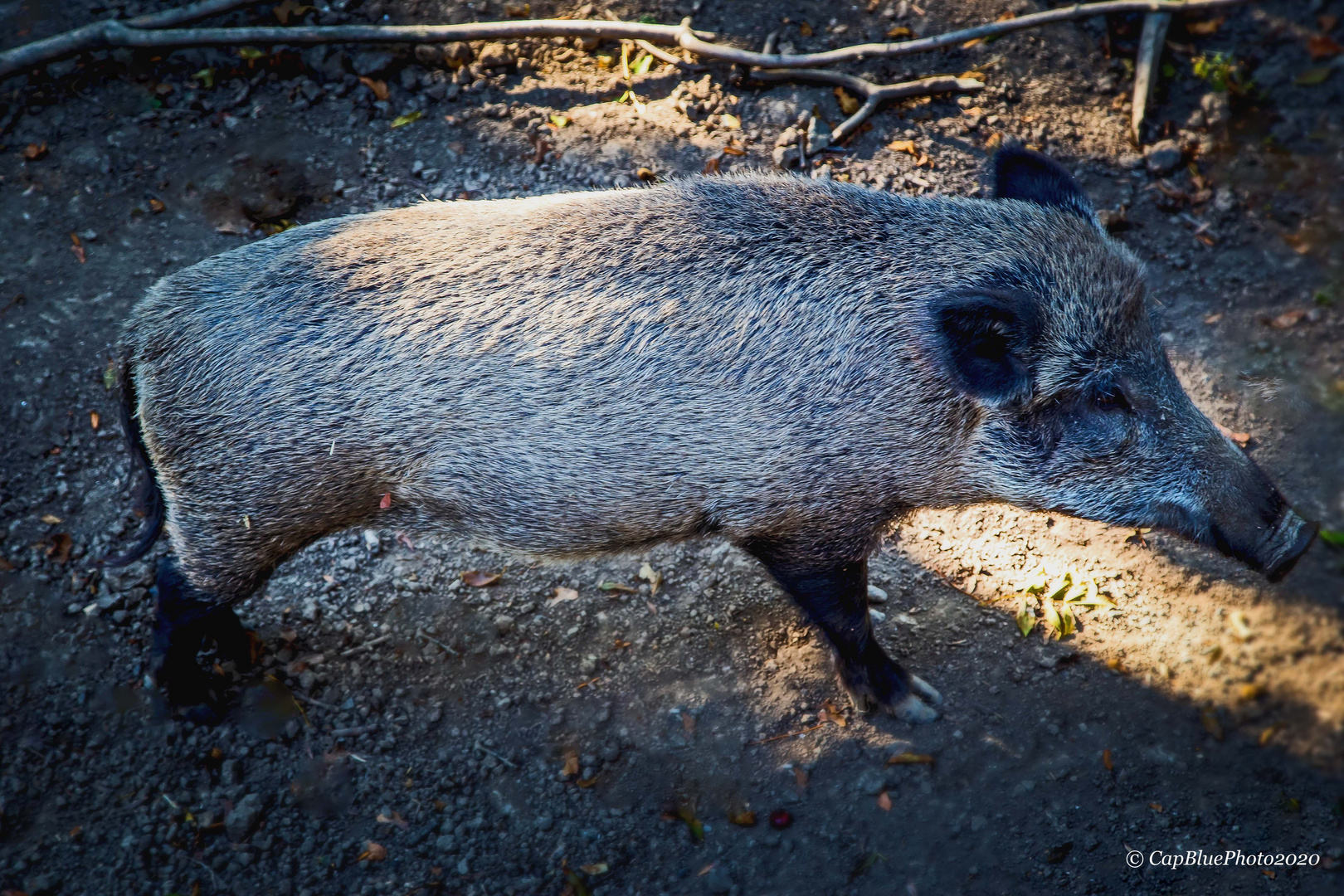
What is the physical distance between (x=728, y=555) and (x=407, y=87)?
3.31 m

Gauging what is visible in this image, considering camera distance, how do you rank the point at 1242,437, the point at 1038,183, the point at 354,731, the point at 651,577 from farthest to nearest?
1. the point at 1242,437
2. the point at 651,577
3. the point at 354,731
4. the point at 1038,183

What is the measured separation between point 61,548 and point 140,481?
98 cm

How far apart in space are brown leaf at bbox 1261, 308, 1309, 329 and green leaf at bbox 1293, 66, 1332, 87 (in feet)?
4.87

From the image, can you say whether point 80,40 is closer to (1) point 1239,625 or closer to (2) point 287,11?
(2) point 287,11

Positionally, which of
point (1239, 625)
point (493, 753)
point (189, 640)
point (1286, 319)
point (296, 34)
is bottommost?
point (493, 753)

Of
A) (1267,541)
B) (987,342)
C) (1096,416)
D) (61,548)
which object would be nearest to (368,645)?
(61,548)

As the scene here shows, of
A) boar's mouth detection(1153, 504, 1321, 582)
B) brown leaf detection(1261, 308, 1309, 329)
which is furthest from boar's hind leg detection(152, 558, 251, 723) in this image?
brown leaf detection(1261, 308, 1309, 329)

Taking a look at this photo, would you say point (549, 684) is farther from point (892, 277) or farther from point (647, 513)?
point (892, 277)

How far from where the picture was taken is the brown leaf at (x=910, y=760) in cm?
348

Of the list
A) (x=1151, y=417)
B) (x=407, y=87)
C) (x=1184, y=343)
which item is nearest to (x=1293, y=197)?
(x=1184, y=343)

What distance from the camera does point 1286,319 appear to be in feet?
14.9

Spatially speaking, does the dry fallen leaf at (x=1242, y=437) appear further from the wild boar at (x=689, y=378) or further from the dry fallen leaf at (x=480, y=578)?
the dry fallen leaf at (x=480, y=578)

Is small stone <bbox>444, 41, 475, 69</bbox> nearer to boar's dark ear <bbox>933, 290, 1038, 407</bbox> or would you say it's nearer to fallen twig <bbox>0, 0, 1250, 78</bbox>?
fallen twig <bbox>0, 0, 1250, 78</bbox>

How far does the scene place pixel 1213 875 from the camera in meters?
3.17
